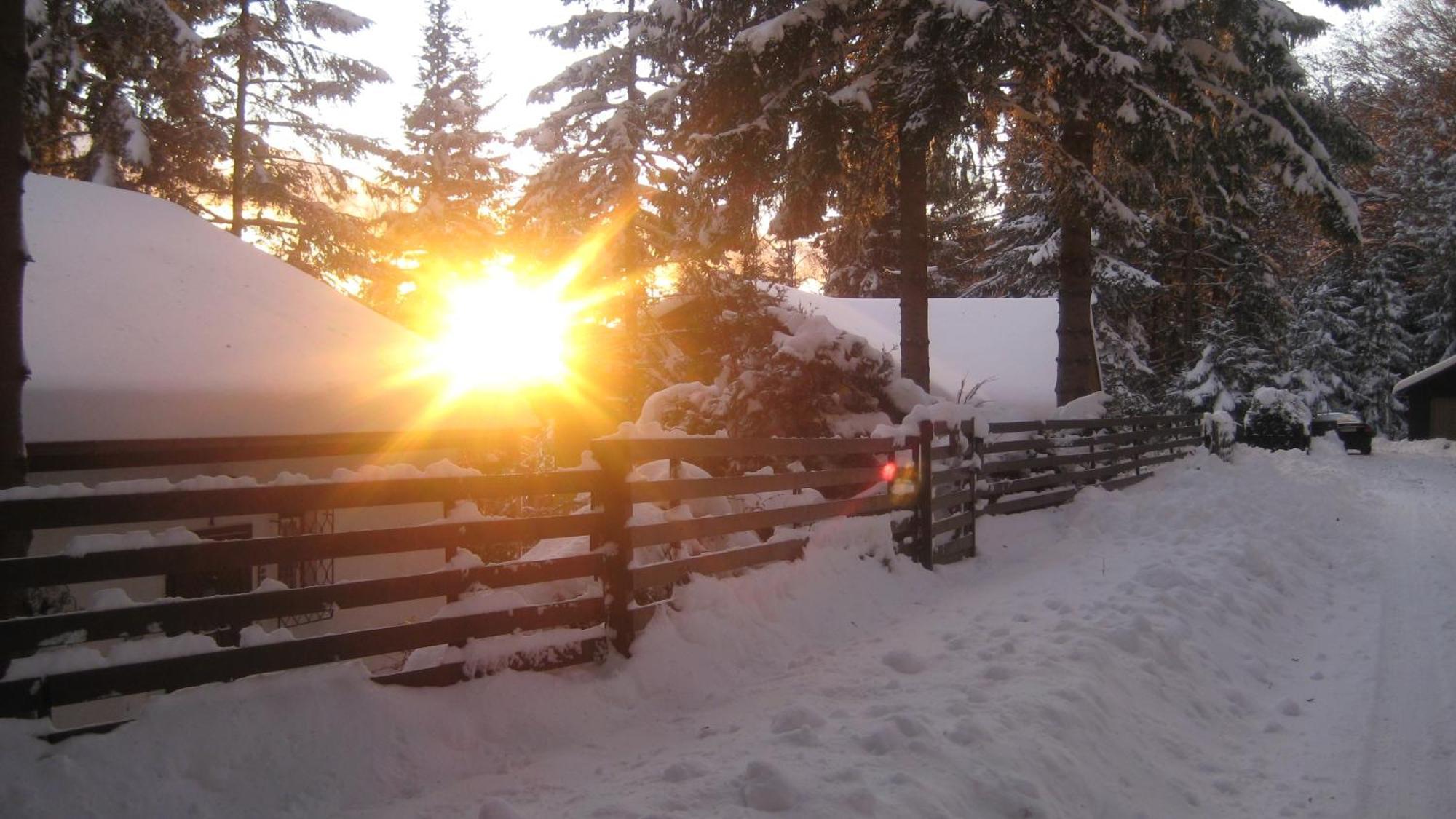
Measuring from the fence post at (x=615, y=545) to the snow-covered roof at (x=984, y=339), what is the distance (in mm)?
14037

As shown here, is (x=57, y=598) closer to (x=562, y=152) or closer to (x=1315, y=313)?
(x=562, y=152)

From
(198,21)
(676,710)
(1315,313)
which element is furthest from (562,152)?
(1315,313)

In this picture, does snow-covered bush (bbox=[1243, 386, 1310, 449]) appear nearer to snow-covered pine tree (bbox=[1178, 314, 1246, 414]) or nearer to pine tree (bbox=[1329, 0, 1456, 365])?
snow-covered pine tree (bbox=[1178, 314, 1246, 414])

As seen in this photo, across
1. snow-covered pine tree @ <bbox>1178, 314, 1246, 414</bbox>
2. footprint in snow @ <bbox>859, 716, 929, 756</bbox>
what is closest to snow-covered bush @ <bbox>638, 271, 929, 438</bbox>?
footprint in snow @ <bbox>859, 716, 929, 756</bbox>

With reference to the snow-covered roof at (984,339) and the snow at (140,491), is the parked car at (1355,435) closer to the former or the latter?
the snow-covered roof at (984,339)

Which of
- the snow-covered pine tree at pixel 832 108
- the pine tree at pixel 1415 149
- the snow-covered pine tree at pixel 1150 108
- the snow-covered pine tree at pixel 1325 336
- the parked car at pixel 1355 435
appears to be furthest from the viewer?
the snow-covered pine tree at pixel 1325 336

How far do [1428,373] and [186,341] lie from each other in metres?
45.8

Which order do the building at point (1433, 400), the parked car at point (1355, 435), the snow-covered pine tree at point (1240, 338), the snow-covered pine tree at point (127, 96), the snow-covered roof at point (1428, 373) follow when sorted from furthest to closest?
the building at point (1433, 400) → the snow-covered roof at point (1428, 373) → the snow-covered pine tree at point (1240, 338) → the parked car at point (1355, 435) → the snow-covered pine tree at point (127, 96)

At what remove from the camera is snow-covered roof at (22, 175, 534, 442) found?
7.65 meters

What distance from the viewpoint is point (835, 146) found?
12094mm

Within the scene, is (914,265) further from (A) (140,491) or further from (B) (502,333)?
(B) (502,333)

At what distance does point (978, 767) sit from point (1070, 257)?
45.8 feet

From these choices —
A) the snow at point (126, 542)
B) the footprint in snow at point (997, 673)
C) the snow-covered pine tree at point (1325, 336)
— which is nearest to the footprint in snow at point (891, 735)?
the footprint in snow at point (997, 673)

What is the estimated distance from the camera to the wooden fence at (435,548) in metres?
3.26
